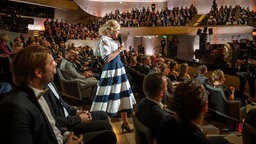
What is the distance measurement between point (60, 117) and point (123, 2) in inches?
892

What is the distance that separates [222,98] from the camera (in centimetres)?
396

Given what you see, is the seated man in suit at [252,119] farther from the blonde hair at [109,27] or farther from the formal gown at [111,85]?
the blonde hair at [109,27]

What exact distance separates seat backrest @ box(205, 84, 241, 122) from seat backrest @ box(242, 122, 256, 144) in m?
1.70

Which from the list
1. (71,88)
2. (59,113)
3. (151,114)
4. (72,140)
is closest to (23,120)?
(72,140)

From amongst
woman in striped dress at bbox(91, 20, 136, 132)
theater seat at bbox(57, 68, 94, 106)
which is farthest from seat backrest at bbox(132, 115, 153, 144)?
theater seat at bbox(57, 68, 94, 106)

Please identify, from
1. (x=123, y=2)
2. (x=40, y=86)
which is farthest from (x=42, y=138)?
(x=123, y=2)

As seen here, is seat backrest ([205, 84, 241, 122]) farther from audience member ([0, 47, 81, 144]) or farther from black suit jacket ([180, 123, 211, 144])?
audience member ([0, 47, 81, 144])

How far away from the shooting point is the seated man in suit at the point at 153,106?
81.4 inches

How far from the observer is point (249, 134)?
6.88ft

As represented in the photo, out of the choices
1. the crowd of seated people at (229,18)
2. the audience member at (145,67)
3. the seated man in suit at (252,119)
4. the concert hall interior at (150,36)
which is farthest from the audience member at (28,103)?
the crowd of seated people at (229,18)

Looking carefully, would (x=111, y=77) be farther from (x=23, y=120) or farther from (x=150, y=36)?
(x=150, y=36)

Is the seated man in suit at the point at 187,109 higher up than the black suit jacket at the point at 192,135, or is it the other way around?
the seated man in suit at the point at 187,109

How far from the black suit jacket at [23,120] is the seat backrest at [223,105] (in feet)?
9.40

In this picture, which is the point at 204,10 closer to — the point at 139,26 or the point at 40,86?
the point at 139,26
